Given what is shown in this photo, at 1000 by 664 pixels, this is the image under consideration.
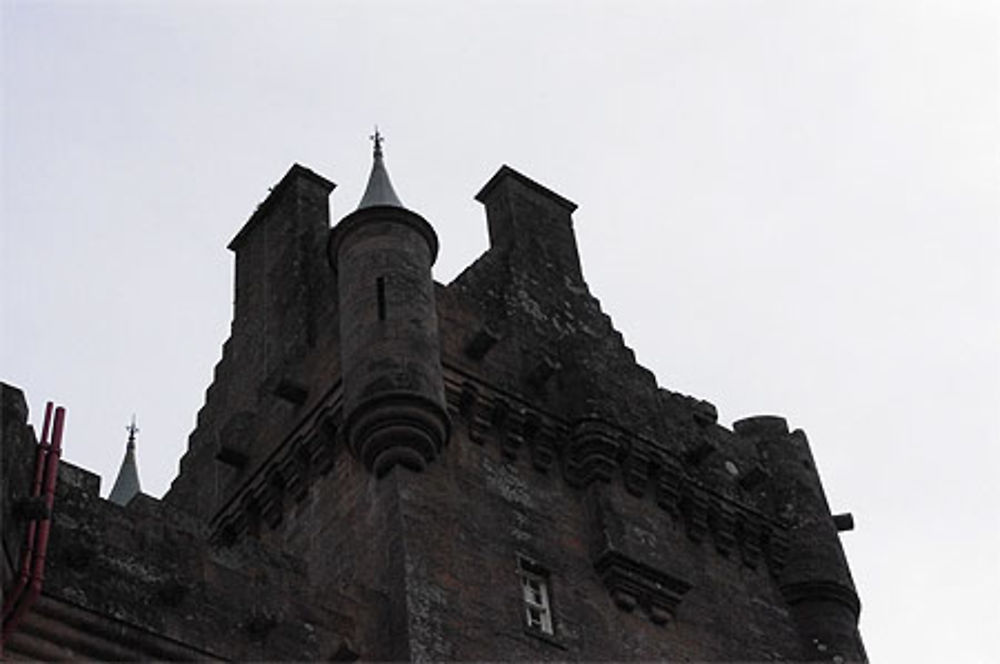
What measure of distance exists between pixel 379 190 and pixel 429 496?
567cm

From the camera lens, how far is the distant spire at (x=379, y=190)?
27.1 m

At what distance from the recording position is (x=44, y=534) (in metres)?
18.9

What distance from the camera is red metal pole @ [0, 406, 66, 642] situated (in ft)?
60.2

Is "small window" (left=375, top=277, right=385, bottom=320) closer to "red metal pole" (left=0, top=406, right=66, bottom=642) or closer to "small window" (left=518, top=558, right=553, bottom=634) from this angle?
"small window" (left=518, top=558, right=553, bottom=634)

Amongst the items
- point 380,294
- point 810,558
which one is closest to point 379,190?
point 380,294

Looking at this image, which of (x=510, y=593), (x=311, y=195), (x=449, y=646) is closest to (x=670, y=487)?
(x=510, y=593)

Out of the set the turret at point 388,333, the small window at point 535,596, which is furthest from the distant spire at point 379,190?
the small window at point 535,596

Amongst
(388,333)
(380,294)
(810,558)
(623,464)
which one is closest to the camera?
(388,333)

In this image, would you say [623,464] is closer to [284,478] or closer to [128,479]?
[284,478]

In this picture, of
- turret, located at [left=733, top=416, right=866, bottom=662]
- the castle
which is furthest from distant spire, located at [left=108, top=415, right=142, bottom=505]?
turret, located at [left=733, top=416, right=866, bottom=662]

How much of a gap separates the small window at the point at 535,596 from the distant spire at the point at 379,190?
585cm

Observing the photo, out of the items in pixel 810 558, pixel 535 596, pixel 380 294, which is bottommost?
pixel 535 596

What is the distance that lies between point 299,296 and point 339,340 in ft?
9.51

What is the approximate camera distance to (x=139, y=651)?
65.0 feet
